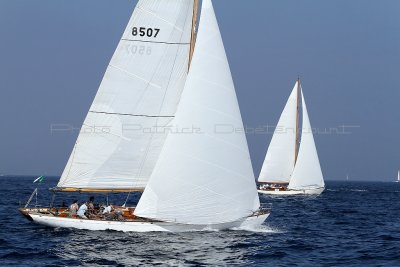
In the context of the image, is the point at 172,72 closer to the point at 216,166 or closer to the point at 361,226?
the point at 216,166

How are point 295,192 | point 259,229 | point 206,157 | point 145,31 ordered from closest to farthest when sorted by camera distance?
point 206,157, point 145,31, point 259,229, point 295,192

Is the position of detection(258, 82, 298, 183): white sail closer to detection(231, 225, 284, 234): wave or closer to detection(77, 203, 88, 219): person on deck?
detection(231, 225, 284, 234): wave

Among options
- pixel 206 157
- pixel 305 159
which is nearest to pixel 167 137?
pixel 206 157

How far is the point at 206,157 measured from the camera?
2616 centimetres

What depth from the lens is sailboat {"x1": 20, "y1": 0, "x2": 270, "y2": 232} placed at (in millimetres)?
26078

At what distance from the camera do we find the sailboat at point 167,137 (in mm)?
26078

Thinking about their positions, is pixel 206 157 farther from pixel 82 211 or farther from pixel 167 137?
pixel 82 211

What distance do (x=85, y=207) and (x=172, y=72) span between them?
7.58 meters

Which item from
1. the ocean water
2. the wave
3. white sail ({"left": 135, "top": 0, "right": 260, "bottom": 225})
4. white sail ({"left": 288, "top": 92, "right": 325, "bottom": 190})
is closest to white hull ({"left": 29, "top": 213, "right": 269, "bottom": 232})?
the ocean water

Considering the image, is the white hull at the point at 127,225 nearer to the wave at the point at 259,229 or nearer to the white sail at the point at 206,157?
the wave at the point at 259,229

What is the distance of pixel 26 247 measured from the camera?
81.0 feet

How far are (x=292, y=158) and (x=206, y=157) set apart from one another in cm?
4932

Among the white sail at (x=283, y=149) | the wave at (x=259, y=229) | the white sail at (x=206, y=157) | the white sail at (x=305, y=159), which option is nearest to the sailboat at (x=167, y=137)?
the white sail at (x=206, y=157)

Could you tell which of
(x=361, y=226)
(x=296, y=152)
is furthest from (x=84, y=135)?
(x=296, y=152)
